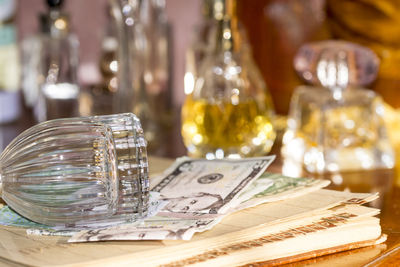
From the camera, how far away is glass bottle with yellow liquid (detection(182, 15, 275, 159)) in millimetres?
938

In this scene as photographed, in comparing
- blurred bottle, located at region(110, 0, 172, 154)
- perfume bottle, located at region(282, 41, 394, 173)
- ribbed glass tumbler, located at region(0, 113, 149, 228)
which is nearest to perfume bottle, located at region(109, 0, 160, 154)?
blurred bottle, located at region(110, 0, 172, 154)

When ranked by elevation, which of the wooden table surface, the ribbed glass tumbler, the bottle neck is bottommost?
the wooden table surface

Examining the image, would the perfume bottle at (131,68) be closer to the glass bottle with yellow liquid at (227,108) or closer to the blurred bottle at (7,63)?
the glass bottle with yellow liquid at (227,108)

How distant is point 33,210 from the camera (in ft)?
1.94

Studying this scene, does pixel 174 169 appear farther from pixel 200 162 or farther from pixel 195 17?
pixel 195 17

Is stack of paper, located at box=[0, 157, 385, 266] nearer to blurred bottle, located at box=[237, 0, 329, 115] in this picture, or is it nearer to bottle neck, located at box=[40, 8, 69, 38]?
blurred bottle, located at box=[237, 0, 329, 115]

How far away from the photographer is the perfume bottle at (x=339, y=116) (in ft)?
3.11

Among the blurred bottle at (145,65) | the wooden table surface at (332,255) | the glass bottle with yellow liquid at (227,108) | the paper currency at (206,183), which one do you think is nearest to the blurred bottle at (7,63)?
the blurred bottle at (145,65)

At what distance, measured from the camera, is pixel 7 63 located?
1416 millimetres

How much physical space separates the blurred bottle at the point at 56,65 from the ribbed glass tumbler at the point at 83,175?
79 cm

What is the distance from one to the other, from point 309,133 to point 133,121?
0.42m

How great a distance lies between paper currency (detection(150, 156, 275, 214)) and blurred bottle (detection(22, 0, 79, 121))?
701 millimetres

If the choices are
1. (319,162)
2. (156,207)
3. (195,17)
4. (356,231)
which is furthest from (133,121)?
(195,17)

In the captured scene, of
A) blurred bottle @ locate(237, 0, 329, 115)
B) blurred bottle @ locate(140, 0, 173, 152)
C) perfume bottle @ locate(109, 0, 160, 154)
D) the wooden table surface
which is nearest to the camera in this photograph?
the wooden table surface
